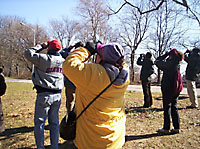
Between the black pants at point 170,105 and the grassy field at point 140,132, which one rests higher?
the black pants at point 170,105

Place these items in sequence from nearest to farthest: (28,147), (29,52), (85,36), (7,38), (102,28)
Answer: (29,52) → (28,147) → (102,28) → (85,36) → (7,38)

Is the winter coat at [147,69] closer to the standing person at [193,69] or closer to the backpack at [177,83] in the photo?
the standing person at [193,69]

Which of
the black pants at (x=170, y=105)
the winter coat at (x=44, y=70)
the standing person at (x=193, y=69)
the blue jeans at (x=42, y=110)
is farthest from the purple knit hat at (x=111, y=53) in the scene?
the standing person at (x=193, y=69)

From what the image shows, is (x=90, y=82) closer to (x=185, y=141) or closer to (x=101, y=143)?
(x=101, y=143)

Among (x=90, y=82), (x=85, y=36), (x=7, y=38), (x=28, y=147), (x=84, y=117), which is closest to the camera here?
(x=90, y=82)

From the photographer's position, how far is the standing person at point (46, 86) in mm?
2705

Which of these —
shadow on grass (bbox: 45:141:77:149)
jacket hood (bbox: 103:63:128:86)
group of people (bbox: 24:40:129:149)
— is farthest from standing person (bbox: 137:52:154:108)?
jacket hood (bbox: 103:63:128:86)

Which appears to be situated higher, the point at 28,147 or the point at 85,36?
the point at 85,36

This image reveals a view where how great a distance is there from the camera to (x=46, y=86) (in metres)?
2.73

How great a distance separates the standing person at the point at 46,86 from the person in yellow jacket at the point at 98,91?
3.61ft

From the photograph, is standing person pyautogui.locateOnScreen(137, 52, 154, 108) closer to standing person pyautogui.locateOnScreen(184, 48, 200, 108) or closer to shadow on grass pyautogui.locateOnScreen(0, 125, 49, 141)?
standing person pyautogui.locateOnScreen(184, 48, 200, 108)

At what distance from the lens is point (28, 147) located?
3.46 m

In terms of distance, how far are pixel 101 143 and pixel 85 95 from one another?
544 millimetres

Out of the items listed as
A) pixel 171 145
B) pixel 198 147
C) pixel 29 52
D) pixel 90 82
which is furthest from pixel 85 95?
pixel 198 147
